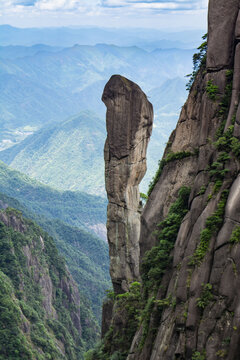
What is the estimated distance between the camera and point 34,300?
298 ft

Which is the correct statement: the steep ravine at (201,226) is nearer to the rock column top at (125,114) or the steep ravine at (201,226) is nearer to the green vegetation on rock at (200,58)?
the green vegetation on rock at (200,58)

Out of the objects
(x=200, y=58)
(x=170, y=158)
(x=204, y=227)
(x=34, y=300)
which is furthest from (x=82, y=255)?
(x=204, y=227)

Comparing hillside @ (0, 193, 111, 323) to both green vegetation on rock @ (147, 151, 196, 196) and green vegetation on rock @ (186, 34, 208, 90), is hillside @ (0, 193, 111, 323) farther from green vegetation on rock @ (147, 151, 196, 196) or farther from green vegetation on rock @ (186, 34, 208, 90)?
green vegetation on rock @ (186, 34, 208, 90)

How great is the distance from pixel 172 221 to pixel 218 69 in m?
7.62

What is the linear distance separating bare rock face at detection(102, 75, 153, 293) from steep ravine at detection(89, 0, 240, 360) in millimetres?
8269

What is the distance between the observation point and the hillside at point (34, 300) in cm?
7300

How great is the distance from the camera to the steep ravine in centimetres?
1939

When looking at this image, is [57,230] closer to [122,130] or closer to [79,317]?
[79,317]

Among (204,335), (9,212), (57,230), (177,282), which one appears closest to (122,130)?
(177,282)

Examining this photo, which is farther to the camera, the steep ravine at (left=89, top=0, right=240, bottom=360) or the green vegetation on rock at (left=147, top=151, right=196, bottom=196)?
the green vegetation on rock at (left=147, top=151, right=196, bottom=196)

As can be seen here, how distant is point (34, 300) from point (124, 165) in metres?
59.2

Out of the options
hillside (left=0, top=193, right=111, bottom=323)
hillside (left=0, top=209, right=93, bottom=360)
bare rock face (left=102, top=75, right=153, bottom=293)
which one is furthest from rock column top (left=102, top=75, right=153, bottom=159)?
hillside (left=0, top=193, right=111, bottom=323)

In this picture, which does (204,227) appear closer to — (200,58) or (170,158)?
(170,158)

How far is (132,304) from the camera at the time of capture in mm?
34188
